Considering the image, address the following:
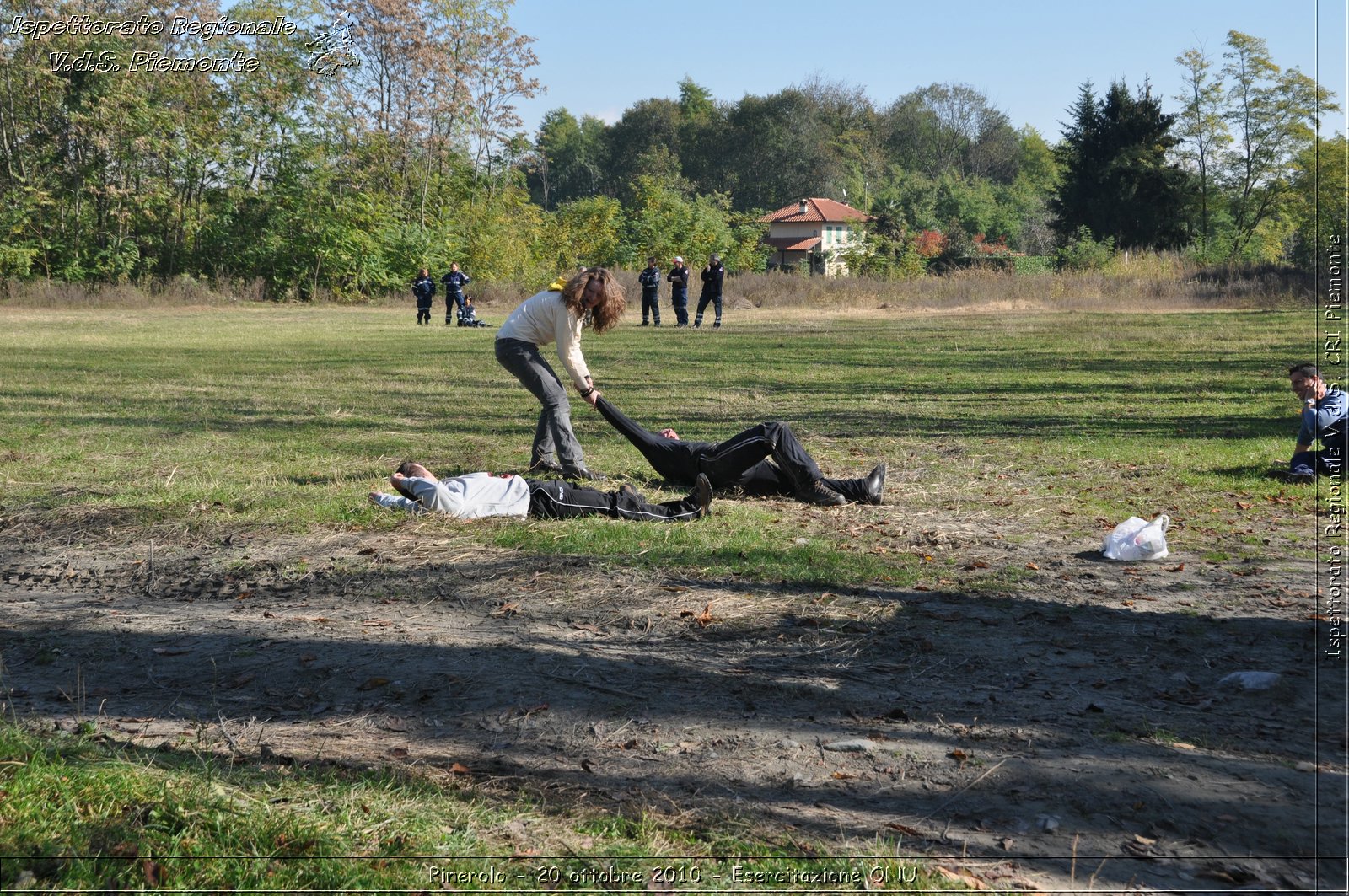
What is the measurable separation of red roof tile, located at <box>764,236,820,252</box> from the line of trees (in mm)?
15321

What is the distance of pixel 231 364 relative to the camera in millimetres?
20438

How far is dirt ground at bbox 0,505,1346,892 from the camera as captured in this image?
354 centimetres

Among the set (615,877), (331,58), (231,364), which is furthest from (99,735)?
(331,58)

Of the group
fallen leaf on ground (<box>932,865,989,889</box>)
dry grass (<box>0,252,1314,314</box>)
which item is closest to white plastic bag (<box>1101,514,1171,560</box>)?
fallen leaf on ground (<box>932,865,989,889</box>)

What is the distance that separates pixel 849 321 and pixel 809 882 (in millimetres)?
32526

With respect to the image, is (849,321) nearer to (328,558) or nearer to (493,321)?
(493,321)

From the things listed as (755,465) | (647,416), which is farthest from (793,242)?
(755,465)

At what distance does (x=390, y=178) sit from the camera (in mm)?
53469

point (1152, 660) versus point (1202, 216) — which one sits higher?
point (1202, 216)

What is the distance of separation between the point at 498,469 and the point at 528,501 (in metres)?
2.16

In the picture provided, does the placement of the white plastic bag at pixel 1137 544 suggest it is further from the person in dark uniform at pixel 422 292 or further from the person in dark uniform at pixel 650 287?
the person in dark uniform at pixel 422 292

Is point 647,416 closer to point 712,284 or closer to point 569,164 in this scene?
point 712,284

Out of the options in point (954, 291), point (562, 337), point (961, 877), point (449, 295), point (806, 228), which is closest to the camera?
point (961, 877)

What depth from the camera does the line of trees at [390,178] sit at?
144 feet
